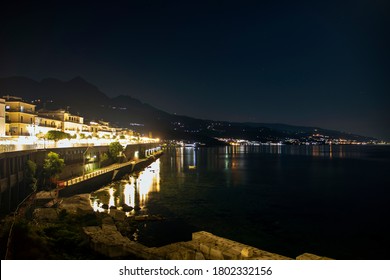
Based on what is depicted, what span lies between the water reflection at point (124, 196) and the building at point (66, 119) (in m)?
26.1

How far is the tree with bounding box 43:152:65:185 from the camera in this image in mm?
24688

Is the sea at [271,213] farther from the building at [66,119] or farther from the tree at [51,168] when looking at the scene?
the building at [66,119]

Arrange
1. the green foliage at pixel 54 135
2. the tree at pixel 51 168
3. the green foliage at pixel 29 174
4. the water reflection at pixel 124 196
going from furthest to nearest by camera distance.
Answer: the green foliage at pixel 54 135, the tree at pixel 51 168, the water reflection at pixel 124 196, the green foliage at pixel 29 174

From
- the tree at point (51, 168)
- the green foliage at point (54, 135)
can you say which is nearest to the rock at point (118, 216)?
the tree at point (51, 168)

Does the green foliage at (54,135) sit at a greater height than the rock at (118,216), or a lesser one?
greater

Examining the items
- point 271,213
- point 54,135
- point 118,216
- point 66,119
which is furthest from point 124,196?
point 66,119

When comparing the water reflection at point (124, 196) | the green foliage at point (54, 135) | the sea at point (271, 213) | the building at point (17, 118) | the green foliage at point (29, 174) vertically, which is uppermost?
the building at point (17, 118)

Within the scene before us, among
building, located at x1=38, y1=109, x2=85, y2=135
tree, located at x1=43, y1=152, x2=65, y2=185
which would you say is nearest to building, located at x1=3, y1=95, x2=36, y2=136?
building, located at x1=38, y1=109, x2=85, y2=135

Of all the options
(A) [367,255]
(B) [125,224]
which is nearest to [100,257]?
(B) [125,224]

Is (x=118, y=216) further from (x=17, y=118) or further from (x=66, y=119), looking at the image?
(x=66, y=119)

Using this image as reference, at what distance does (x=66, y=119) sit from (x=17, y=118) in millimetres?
17776

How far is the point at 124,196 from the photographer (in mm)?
28734

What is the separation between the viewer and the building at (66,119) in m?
56.0

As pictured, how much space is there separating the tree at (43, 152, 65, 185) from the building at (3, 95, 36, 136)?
A: 17.7 m
